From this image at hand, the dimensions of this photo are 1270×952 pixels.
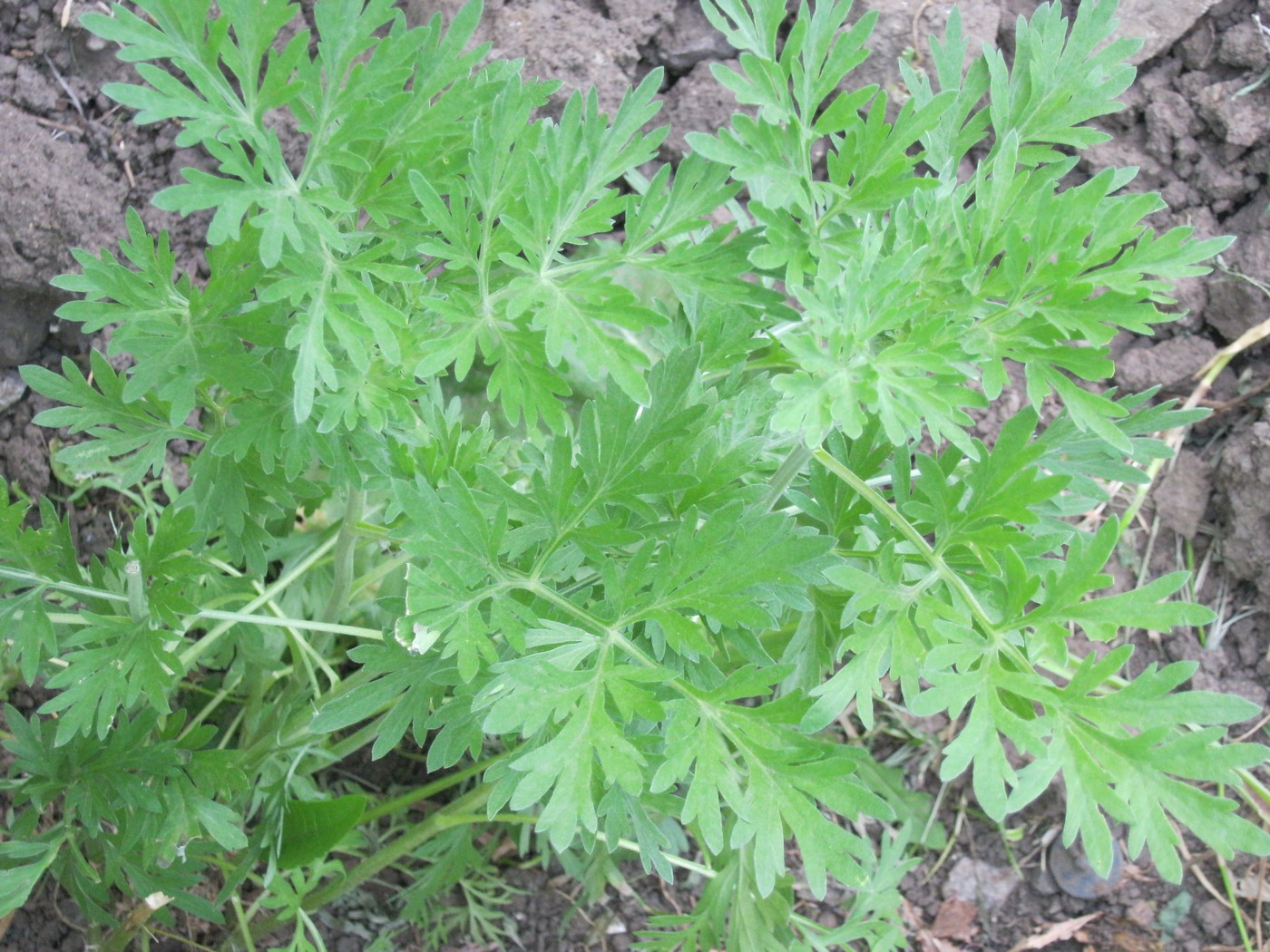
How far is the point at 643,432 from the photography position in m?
1.22

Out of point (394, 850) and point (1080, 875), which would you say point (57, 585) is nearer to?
point (394, 850)

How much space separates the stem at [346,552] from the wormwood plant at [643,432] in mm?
11

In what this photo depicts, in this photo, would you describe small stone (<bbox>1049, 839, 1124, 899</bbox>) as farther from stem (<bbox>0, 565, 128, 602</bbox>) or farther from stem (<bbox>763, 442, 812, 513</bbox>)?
stem (<bbox>0, 565, 128, 602</bbox>)

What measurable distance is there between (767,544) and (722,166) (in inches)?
17.4

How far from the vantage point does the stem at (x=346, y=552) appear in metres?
1.41

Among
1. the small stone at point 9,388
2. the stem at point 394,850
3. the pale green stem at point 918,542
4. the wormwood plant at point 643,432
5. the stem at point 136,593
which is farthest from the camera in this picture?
the small stone at point 9,388

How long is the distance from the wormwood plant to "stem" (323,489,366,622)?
0.04 ft

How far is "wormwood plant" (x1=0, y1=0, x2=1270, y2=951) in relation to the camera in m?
1.08

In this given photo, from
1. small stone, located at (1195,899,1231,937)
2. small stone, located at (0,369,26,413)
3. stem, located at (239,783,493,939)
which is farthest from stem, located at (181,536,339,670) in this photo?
small stone, located at (1195,899,1231,937)

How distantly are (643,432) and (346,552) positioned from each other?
0.52m

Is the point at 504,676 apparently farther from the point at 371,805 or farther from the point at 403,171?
the point at 371,805

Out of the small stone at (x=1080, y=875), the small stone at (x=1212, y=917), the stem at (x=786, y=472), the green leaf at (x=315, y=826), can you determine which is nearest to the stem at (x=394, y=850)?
the green leaf at (x=315, y=826)

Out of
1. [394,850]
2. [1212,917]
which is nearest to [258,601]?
[394,850]

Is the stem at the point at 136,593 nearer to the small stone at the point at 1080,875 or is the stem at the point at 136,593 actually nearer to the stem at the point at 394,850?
the stem at the point at 394,850
